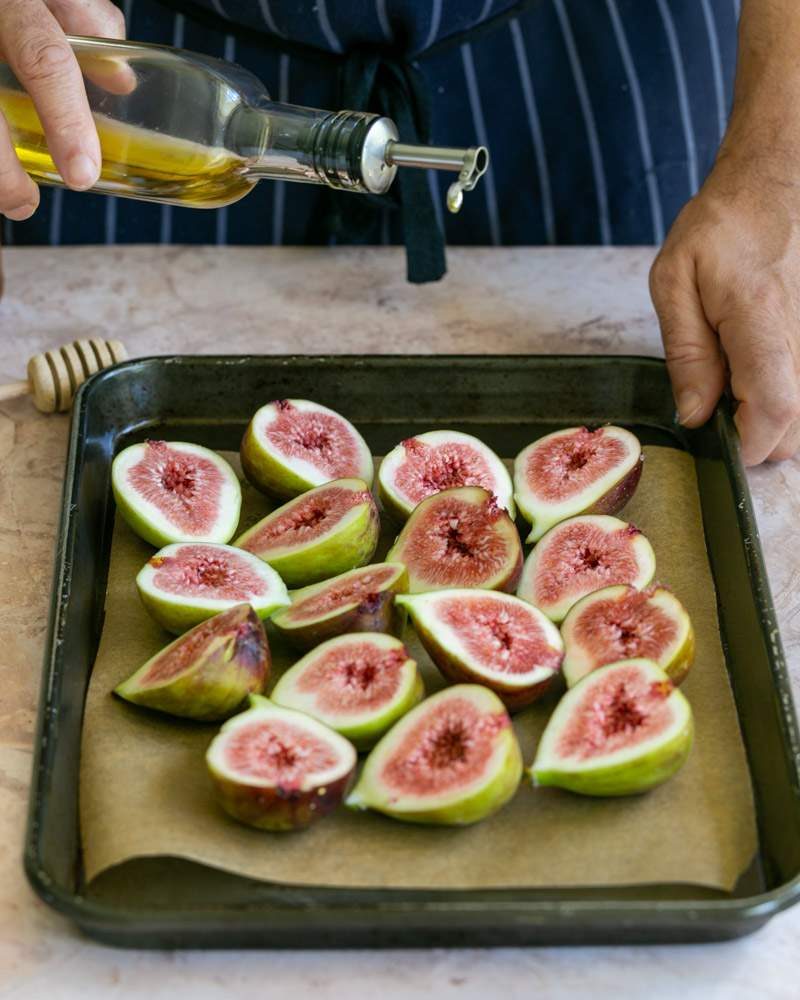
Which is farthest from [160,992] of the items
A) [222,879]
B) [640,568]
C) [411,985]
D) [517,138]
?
[517,138]

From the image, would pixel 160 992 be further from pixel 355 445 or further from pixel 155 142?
pixel 155 142

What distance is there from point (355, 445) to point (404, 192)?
0.50 metres

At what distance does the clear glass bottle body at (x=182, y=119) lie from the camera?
1414 mm

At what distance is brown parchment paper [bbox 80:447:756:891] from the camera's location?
1138mm

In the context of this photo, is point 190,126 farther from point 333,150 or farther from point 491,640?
point 491,640

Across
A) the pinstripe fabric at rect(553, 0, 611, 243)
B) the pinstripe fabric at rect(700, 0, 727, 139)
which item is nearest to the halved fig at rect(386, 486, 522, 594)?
the pinstripe fabric at rect(553, 0, 611, 243)

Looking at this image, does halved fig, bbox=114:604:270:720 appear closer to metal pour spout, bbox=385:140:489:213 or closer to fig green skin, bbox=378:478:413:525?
fig green skin, bbox=378:478:413:525

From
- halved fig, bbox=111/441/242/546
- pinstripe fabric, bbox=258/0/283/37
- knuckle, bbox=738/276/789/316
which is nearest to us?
halved fig, bbox=111/441/242/546

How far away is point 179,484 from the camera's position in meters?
1.55

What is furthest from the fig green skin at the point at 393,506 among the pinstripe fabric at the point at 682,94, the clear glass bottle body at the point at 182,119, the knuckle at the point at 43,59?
the pinstripe fabric at the point at 682,94

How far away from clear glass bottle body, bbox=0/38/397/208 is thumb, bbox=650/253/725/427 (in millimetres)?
463

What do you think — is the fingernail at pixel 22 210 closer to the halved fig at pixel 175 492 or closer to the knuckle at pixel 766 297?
the halved fig at pixel 175 492

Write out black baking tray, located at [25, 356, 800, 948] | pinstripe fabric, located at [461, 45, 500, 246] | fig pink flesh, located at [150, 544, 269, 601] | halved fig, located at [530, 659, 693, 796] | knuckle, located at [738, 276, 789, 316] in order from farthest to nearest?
pinstripe fabric, located at [461, 45, 500, 246], knuckle, located at [738, 276, 789, 316], fig pink flesh, located at [150, 544, 269, 601], halved fig, located at [530, 659, 693, 796], black baking tray, located at [25, 356, 800, 948]

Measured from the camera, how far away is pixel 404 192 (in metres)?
1.93
